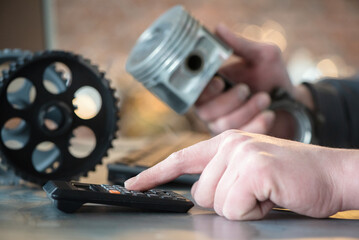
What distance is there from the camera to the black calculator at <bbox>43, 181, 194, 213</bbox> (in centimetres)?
49

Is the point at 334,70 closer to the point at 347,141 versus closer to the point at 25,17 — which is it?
the point at 347,141

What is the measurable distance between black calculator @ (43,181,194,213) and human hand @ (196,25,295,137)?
634 mm

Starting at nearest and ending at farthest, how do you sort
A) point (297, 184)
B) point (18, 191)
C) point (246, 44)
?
point (297, 184) → point (18, 191) → point (246, 44)

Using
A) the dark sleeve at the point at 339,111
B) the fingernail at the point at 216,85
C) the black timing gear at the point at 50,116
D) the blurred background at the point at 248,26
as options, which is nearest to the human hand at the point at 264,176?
the black timing gear at the point at 50,116

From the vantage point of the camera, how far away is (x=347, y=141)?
1385mm

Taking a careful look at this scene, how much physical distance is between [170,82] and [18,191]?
0.35 meters

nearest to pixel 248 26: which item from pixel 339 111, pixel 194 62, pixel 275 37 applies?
pixel 275 37

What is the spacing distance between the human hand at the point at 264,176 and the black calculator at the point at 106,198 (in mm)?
36

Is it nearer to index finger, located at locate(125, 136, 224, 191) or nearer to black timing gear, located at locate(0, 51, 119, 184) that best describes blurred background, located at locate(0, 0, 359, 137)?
black timing gear, located at locate(0, 51, 119, 184)

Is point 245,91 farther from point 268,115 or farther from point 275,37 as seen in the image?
point 275,37

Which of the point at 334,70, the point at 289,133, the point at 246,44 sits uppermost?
the point at 334,70

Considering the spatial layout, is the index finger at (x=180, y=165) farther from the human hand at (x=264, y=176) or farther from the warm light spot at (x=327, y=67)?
the warm light spot at (x=327, y=67)

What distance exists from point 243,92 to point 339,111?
13.2 inches

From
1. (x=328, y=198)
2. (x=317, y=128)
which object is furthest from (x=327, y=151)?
(x=317, y=128)
